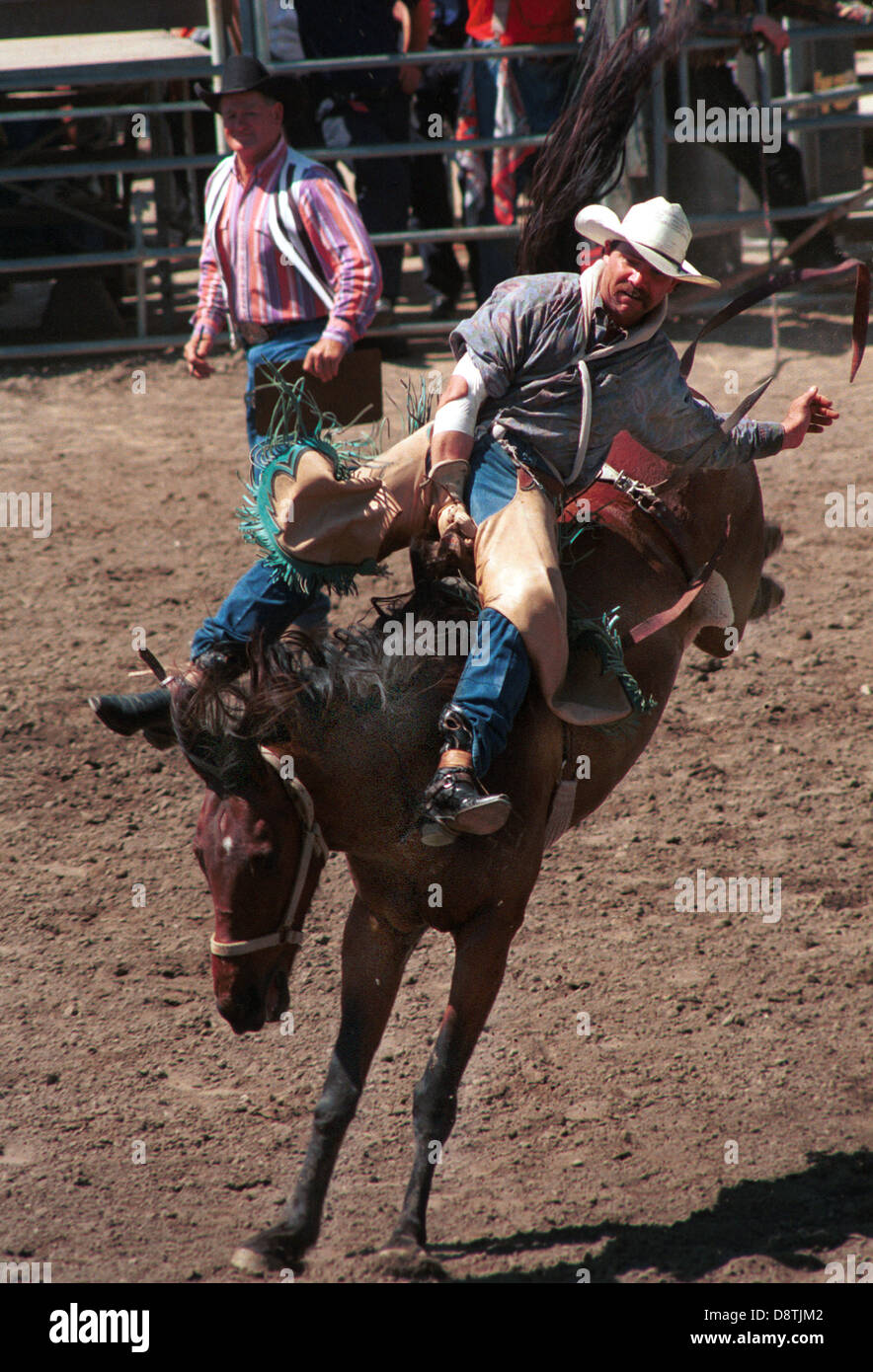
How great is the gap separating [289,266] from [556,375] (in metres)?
2.16

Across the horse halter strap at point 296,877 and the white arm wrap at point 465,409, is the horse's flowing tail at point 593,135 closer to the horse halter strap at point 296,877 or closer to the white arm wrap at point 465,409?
the white arm wrap at point 465,409

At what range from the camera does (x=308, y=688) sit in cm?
299

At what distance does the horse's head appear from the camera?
2.86 meters

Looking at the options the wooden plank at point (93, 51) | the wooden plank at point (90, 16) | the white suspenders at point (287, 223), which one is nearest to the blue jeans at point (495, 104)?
the wooden plank at point (93, 51)

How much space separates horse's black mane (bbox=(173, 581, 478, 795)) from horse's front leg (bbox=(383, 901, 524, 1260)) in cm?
51

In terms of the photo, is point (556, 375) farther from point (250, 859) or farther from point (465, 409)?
point (250, 859)

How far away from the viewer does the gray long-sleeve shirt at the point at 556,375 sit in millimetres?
3243

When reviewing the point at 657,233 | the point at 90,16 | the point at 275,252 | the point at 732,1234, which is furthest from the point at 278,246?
the point at 90,16

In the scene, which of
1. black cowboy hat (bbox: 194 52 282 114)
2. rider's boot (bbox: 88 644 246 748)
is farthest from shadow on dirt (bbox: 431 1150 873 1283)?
black cowboy hat (bbox: 194 52 282 114)

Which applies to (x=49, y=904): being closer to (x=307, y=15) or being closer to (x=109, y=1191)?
(x=109, y=1191)

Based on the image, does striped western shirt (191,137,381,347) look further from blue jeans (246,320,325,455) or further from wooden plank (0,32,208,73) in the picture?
wooden plank (0,32,208,73)

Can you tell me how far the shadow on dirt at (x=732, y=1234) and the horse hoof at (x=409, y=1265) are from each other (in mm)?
54
